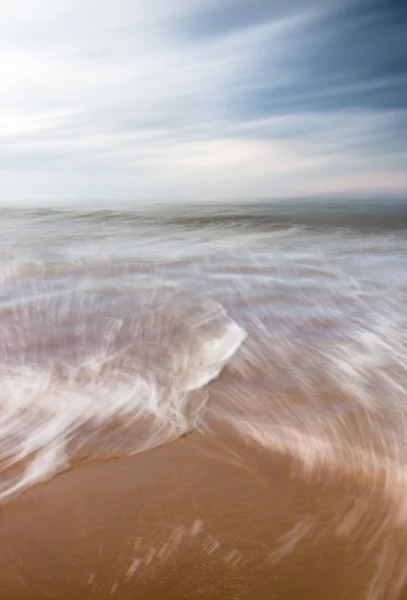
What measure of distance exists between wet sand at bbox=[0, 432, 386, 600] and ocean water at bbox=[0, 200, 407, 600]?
59 mm

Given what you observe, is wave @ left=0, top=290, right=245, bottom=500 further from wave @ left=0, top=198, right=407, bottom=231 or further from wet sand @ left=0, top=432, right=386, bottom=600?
wave @ left=0, top=198, right=407, bottom=231

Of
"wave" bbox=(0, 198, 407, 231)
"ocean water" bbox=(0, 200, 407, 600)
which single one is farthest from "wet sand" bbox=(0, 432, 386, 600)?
"wave" bbox=(0, 198, 407, 231)

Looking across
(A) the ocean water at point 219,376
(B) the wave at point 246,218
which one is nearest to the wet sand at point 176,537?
(A) the ocean water at point 219,376

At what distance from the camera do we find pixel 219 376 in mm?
2131

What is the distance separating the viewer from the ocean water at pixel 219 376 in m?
1.43

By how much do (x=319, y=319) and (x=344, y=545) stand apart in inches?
89.5

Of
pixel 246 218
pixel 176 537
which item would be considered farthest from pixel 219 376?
pixel 246 218

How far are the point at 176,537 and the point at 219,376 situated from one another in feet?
3.39

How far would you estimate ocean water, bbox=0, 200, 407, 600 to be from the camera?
4.70ft

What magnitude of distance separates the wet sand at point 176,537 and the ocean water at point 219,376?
Result: 0.06m

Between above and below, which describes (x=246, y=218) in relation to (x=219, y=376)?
below

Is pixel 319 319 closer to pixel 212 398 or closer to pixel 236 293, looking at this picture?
pixel 236 293

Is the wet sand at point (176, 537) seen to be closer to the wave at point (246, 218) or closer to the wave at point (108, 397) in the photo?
the wave at point (108, 397)

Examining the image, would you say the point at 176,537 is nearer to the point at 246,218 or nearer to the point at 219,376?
the point at 219,376
